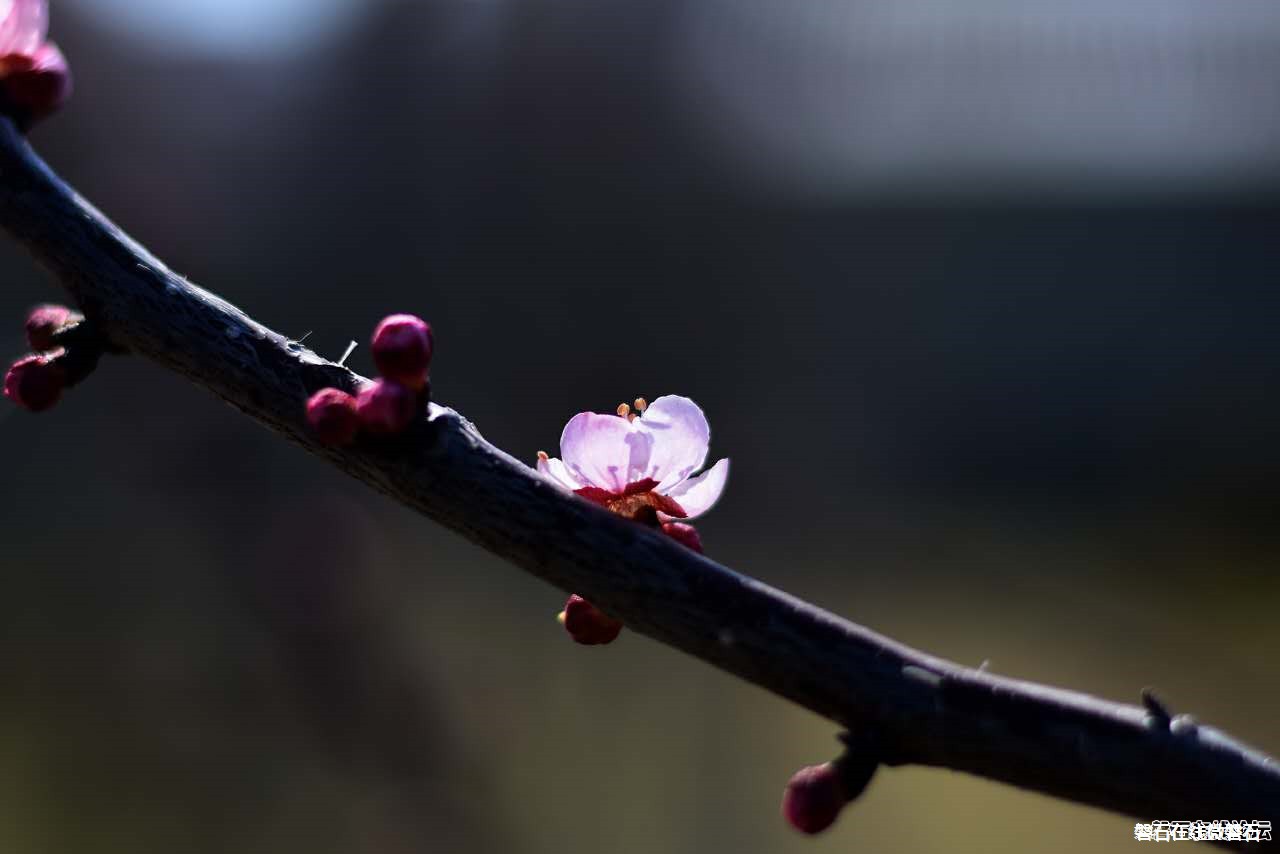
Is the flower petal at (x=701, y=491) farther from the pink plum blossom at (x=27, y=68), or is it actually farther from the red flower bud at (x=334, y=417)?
the pink plum blossom at (x=27, y=68)

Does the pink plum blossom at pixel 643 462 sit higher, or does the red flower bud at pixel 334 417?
the pink plum blossom at pixel 643 462

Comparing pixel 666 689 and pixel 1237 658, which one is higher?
pixel 1237 658

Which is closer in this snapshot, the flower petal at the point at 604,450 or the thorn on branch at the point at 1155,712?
the thorn on branch at the point at 1155,712

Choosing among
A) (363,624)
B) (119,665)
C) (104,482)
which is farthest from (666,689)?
(104,482)

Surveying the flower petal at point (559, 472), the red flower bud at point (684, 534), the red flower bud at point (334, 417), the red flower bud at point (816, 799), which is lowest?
the red flower bud at point (816, 799)

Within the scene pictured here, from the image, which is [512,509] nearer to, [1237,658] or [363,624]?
[363,624]

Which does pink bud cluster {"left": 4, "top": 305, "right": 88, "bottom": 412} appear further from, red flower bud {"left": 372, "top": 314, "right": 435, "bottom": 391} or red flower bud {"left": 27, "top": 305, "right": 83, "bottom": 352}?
red flower bud {"left": 372, "top": 314, "right": 435, "bottom": 391}

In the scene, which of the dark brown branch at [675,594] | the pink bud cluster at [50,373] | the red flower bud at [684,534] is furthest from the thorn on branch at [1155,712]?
the pink bud cluster at [50,373]

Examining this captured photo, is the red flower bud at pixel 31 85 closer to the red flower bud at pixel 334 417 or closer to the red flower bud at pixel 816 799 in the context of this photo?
the red flower bud at pixel 334 417
